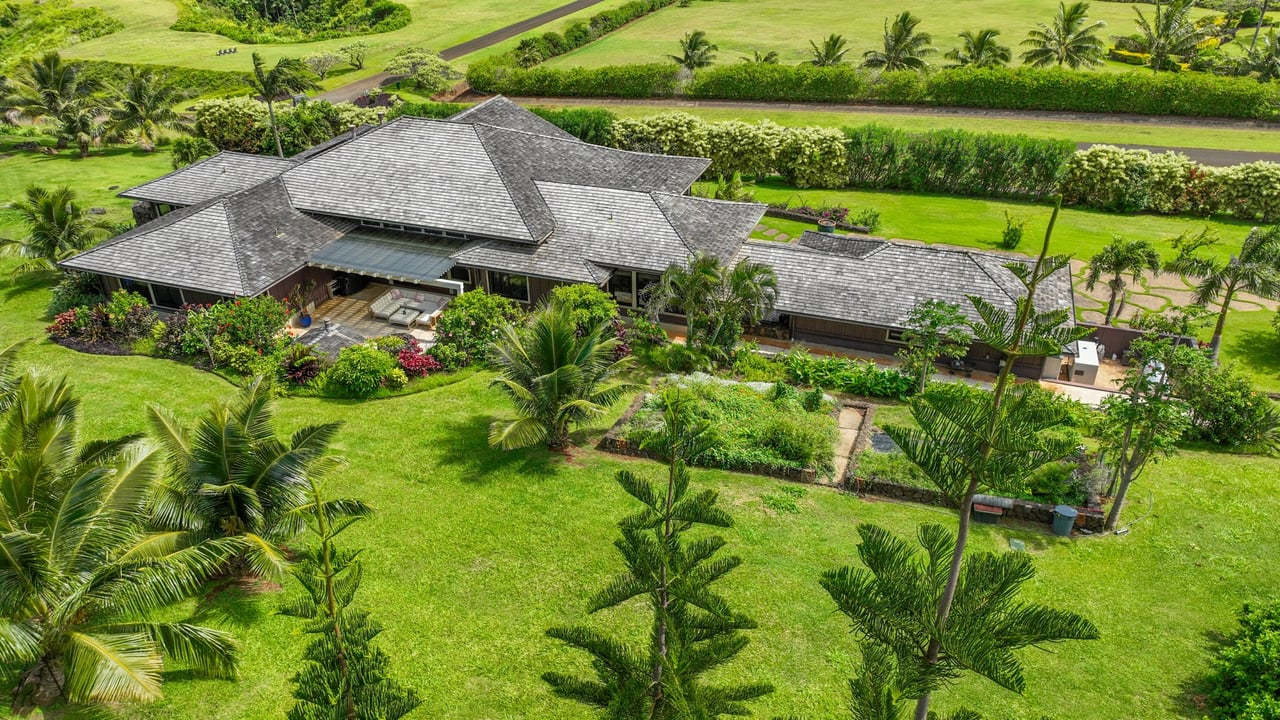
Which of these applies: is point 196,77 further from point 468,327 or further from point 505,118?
point 468,327

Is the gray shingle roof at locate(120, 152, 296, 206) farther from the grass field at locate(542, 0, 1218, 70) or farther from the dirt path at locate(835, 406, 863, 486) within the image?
the grass field at locate(542, 0, 1218, 70)

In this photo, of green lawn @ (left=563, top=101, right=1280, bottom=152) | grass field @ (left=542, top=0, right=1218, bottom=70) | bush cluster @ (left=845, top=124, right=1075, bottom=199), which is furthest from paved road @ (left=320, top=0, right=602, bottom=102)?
bush cluster @ (left=845, top=124, right=1075, bottom=199)

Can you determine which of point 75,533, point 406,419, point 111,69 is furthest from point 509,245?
point 111,69

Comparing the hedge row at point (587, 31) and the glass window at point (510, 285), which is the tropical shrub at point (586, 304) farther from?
the hedge row at point (587, 31)

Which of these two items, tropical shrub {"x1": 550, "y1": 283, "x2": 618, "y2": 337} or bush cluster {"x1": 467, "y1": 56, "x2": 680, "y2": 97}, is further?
bush cluster {"x1": 467, "y1": 56, "x2": 680, "y2": 97}

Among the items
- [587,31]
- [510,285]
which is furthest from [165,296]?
[587,31]
